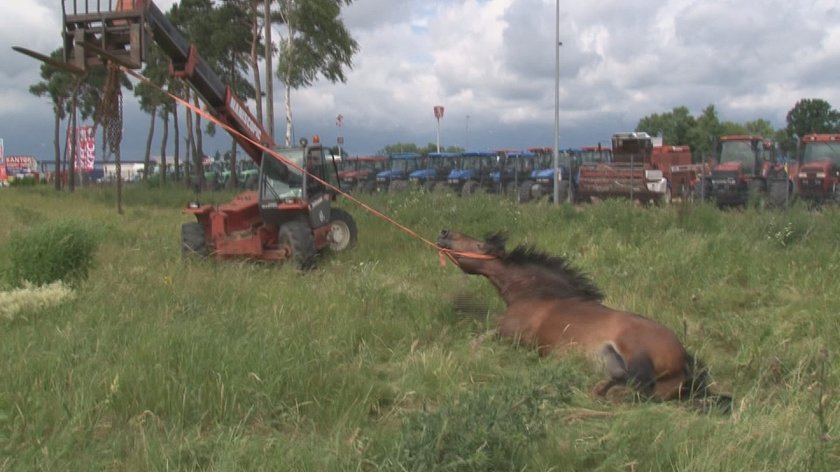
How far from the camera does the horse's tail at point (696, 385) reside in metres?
4.41

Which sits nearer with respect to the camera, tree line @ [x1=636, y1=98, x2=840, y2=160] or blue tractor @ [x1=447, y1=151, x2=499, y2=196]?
blue tractor @ [x1=447, y1=151, x2=499, y2=196]

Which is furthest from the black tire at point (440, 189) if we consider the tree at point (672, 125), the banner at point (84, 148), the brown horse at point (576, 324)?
the tree at point (672, 125)

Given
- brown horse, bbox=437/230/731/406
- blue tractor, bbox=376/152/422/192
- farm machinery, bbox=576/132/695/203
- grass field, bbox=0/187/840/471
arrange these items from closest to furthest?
grass field, bbox=0/187/840/471
brown horse, bbox=437/230/731/406
farm machinery, bbox=576/132/695/203
blue tractor, bbox=376/152/422/192

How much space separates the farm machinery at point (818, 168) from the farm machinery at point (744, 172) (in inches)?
21.7

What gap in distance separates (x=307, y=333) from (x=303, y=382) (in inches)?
45.5

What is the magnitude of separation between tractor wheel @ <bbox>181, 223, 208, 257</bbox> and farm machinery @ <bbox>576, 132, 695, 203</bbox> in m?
13.1

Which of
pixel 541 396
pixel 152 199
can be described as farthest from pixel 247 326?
pixel 152 199

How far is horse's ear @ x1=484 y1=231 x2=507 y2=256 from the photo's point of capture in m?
6.14

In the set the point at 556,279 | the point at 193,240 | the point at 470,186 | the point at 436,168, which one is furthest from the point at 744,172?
the point at 556,279

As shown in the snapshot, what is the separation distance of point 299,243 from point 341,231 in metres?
2.24

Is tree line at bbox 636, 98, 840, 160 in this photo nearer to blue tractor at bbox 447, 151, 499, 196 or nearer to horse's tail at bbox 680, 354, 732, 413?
blue tractor at bbox 447, 151, 499, 196

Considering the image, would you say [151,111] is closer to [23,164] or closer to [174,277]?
[174,277]

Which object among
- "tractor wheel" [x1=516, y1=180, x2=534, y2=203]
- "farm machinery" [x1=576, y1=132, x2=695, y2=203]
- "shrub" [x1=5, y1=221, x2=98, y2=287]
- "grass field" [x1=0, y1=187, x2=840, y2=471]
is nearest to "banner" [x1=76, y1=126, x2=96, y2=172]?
"tractor wheel" [x1=516, y1=180, x2=534, y2=203]

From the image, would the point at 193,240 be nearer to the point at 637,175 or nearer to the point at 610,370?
the point at 610,370
